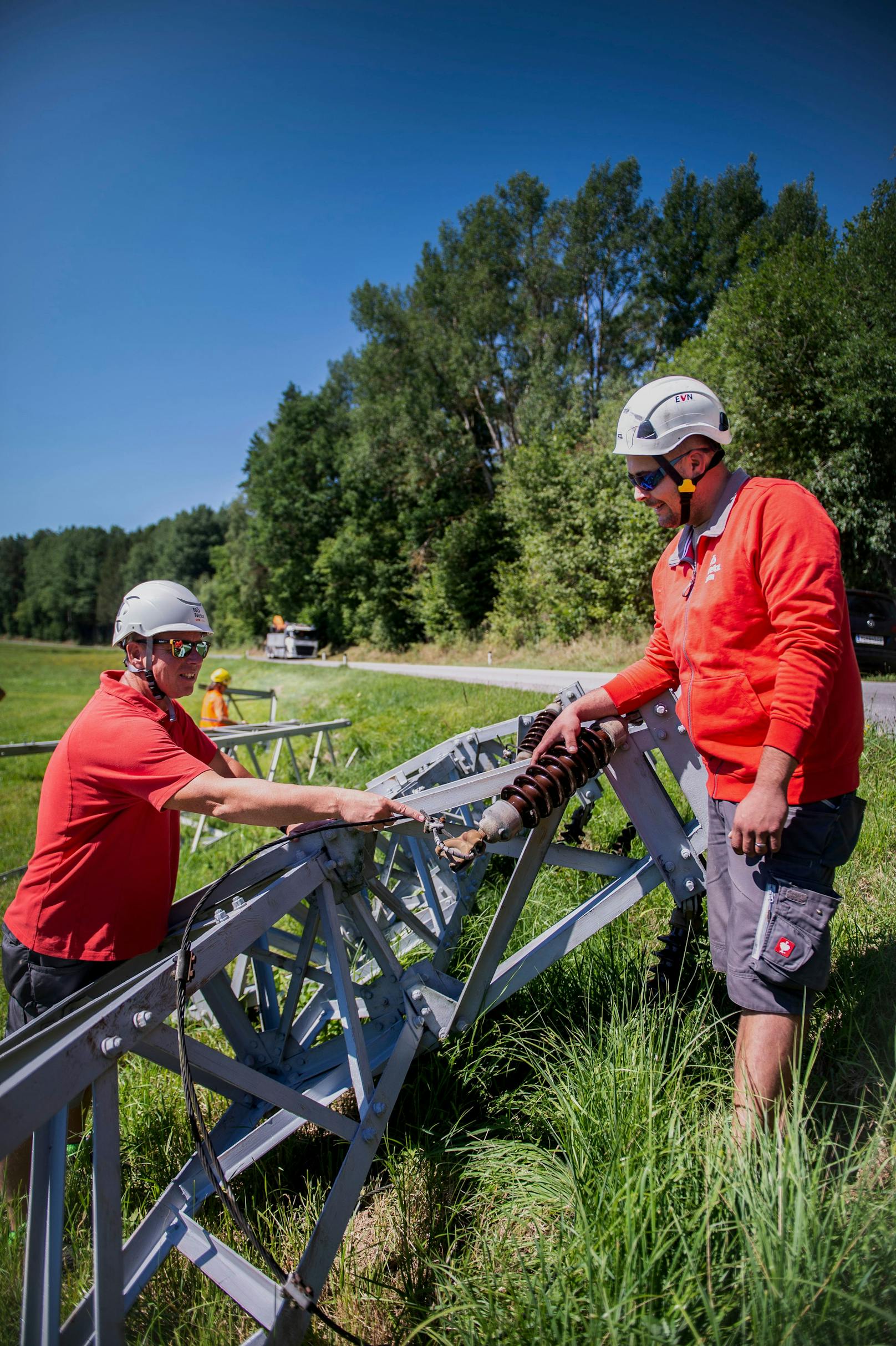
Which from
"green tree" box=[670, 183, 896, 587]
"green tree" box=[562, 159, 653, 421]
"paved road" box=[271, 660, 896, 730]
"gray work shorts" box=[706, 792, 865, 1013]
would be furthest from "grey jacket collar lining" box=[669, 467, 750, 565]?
"green tree" box=[562, 159, 653, 421]

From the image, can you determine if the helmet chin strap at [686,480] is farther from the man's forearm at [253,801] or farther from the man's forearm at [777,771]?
the man's forearm at [253,801]

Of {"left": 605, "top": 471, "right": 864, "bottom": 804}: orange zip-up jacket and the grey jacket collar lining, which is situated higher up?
the grey jacket collar lining

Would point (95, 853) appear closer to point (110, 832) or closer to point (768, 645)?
point (110, 832)

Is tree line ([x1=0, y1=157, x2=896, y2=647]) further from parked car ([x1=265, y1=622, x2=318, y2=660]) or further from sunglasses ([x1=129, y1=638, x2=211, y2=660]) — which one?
sunglasses ([x1=129, y1=638, x2=211, y2=660])

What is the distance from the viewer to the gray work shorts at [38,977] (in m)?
2.67

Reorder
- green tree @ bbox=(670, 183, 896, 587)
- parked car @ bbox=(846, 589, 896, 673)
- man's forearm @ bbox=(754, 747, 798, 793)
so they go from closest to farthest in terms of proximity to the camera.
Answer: man's forearm @ bbox=(754, 747, 798, 793)
parked car @ bbox=(846, 589, 896, 673)
green tree @ bbox=(670, 183, 896, 587)

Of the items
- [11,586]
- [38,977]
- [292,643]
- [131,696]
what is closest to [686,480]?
[131,696]

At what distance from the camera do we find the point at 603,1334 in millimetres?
1629

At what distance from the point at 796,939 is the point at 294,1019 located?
1790 millimetres

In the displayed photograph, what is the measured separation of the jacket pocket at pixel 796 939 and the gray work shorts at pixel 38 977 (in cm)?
225

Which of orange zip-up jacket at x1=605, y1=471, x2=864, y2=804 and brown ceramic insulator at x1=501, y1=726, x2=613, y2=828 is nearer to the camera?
orange zip-up jacket at x1=605, y1=471, x2=864, y2=804

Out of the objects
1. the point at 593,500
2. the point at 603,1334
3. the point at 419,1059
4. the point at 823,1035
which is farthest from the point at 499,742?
the point at 593,500

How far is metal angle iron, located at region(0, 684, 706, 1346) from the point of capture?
1.65 metres

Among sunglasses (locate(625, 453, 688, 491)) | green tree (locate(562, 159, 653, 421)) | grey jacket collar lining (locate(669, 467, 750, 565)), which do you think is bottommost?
grey jacket collar lining (locate(669, 467, 750, 565))
